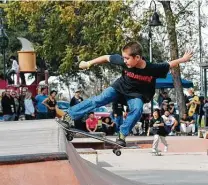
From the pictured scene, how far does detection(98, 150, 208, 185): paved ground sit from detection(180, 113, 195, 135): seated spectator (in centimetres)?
774

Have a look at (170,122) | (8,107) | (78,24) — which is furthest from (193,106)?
(78,24)

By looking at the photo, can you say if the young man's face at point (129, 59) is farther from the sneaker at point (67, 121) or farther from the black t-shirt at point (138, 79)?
the sneaker at point (67, 121)

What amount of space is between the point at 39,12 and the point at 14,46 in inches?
670

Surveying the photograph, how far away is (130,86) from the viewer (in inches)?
314

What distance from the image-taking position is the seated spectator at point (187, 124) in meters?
25.6

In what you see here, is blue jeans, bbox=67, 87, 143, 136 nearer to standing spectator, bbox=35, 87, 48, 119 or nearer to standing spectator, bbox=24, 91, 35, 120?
standing spectator, bbox=35, 87, 48, 119

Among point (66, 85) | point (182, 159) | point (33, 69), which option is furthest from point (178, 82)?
point (66, 85)

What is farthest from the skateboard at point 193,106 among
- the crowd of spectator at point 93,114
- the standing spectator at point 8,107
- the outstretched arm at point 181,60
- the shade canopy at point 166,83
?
the outstretched arm at point 181,60

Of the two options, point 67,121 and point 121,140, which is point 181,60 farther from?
point 67,121

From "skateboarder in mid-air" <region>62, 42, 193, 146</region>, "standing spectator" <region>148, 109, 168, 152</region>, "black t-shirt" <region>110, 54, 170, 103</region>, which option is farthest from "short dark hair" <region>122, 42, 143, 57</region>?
"standing spectator" <region>148, 109, 168, 152</region>

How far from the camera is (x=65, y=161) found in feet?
14.3

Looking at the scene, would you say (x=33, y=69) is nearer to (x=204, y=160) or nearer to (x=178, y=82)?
(x=178, y=82)

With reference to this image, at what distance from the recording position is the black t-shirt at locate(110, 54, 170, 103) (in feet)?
25.7

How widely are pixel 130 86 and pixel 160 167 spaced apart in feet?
18.4
